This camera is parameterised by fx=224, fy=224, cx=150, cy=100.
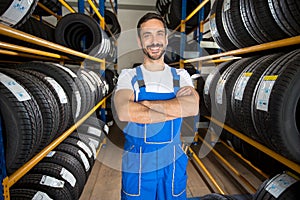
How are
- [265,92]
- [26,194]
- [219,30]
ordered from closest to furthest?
1. [265,92]
2. [26,194]
3. [219,30]

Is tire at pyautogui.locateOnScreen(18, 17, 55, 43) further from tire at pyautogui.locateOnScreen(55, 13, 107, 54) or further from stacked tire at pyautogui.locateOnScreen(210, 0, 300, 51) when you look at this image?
stacked tire at pyautogui.locateOnScreen(210, 0, 300, 51)

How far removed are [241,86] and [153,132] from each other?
0.71 metres

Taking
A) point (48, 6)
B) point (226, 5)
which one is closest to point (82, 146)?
point (226, 5)

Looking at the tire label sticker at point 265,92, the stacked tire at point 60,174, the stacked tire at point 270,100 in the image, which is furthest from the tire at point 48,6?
the tire label sticker at point 265,92

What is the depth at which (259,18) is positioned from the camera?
4.93ft

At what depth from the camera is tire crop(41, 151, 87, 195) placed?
69.4 inches

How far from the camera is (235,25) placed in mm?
1757

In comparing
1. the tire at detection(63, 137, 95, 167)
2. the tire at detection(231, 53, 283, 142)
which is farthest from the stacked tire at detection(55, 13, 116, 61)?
the tire at detection(231, 53, 283, 142)

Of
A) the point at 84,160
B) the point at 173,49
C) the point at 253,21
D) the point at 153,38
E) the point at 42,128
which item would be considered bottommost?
the point at 84,160

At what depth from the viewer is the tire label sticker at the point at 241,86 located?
154cm

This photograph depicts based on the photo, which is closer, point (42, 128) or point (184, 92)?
point (42, 128)

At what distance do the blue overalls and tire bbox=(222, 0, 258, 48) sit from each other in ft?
2.36

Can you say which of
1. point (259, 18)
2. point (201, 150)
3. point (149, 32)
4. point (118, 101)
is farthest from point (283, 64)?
point (201, 150)

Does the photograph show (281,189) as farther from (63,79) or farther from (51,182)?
(63,79)
